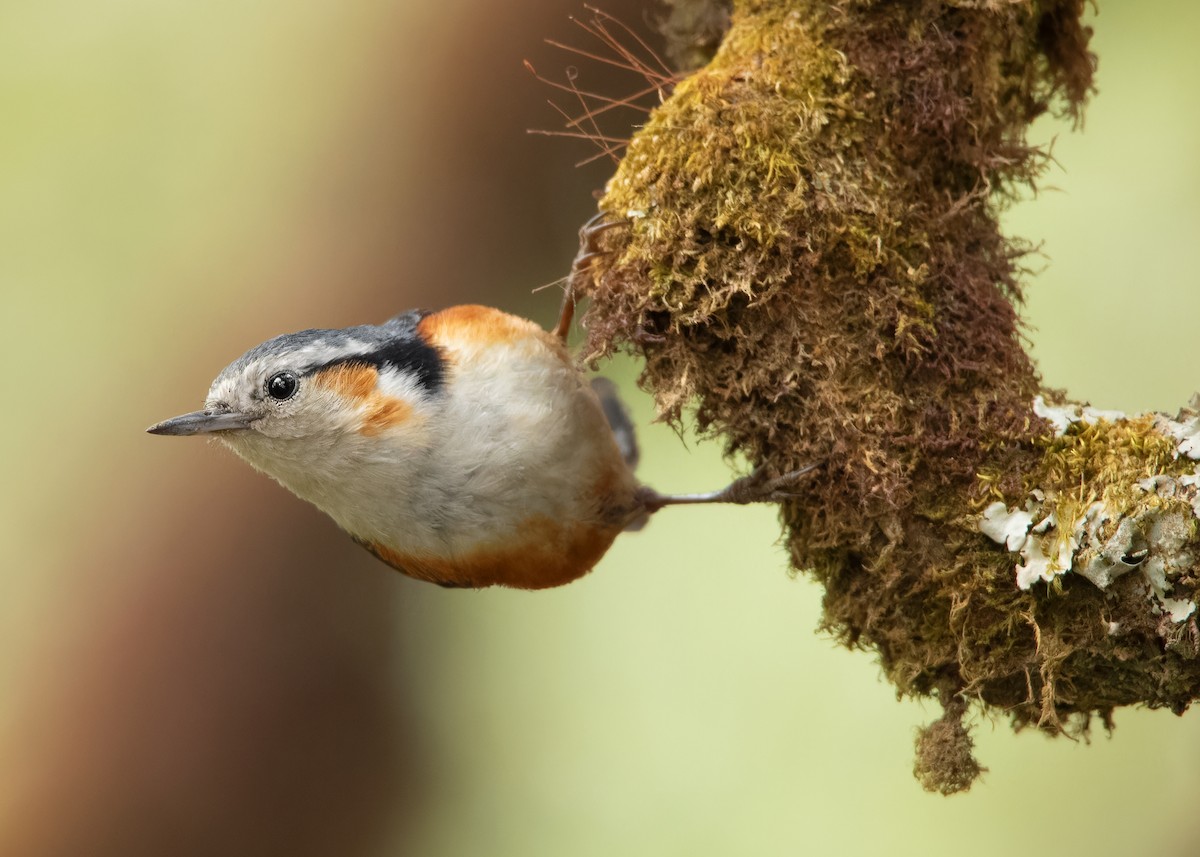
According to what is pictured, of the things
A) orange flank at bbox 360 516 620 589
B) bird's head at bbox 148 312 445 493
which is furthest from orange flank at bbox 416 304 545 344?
orange flank at bbox 360 516 620 589

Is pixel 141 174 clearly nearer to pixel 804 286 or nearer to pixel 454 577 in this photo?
pixel 454 577

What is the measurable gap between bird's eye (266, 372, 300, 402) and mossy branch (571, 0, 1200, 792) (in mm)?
683

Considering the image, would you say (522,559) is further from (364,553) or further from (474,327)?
(364,553)

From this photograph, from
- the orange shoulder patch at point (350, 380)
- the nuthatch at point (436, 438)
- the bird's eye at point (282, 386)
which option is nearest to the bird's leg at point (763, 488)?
the nuthatch at point (436, 438)

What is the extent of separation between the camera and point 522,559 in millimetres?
2529

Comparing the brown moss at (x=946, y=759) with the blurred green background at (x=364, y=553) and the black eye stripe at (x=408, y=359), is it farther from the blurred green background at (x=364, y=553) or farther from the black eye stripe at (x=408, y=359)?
the blurred green background at (x=364, y=553)

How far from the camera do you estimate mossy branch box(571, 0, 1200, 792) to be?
2039 millimetres

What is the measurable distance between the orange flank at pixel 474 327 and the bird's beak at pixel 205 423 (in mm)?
502

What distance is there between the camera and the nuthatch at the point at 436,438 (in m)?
2.33

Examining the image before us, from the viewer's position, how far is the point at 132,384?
5.09 m

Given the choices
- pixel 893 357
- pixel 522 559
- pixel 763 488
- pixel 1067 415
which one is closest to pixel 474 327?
pixel 522 559

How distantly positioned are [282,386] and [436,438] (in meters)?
0.37

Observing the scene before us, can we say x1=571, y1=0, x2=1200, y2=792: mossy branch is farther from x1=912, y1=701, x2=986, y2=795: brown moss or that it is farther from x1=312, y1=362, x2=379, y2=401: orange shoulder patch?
x1=312, y1=362, x2=379, y2=401: orange shoulder patch

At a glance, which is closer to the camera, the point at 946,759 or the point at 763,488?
the point at 946,759
